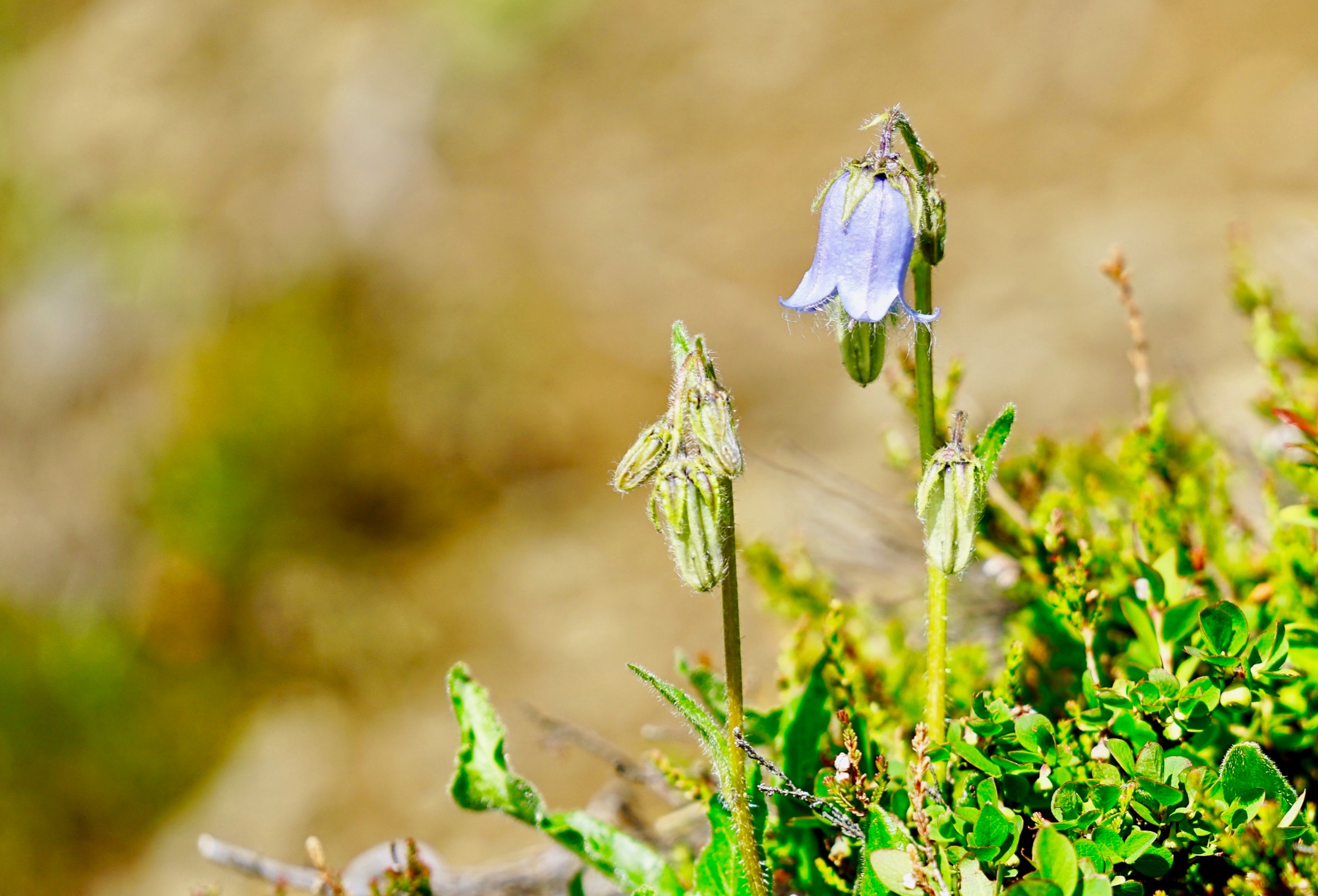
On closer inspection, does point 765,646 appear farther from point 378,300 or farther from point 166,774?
point 378,300

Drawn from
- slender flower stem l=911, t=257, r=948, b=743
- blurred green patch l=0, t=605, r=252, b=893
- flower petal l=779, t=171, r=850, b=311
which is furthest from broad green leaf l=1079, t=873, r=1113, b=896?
blurred green patch l=0, t=605, r=252, b=893

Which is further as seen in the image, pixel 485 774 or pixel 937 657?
pixel 485 774

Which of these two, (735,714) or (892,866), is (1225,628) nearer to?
(892,866)

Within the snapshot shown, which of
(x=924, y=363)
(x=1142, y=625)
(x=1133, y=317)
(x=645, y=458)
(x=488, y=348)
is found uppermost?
Result: (x=488, y=348)

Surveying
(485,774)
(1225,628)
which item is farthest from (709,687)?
(1225,628)

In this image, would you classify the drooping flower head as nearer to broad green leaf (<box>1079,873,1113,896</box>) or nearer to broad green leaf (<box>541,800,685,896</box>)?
broad green leaf (<box>1079,873,1113,896</box>)

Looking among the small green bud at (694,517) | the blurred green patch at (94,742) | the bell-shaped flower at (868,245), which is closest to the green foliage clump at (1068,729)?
the small green bud at (694,517)

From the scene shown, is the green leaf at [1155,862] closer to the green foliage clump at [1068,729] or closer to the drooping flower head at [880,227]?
the green foliage clump at [1068,729]
